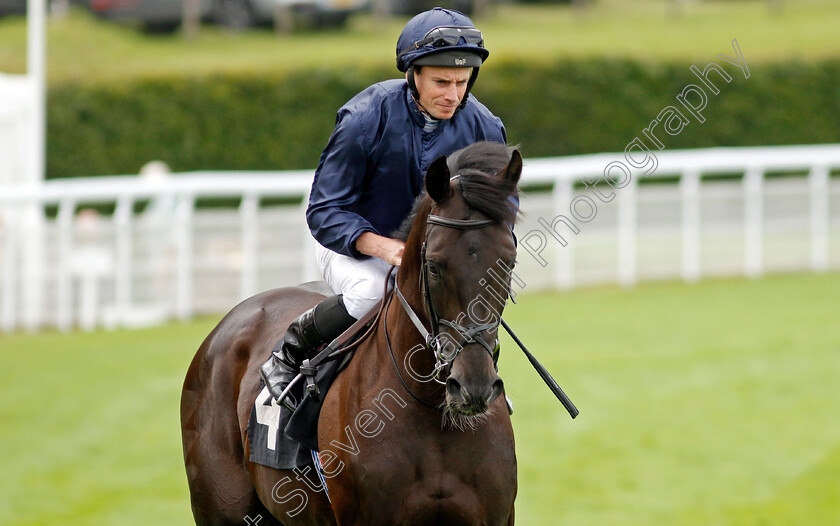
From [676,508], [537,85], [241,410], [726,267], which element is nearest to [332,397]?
[241,410]

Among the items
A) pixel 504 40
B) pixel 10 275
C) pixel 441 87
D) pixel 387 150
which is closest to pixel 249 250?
pixel 10 275

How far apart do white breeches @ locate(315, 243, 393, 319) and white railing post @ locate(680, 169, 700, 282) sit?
32.6 feet

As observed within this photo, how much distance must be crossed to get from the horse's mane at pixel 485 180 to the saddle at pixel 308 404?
56 cm

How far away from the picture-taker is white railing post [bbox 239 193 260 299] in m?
11.5

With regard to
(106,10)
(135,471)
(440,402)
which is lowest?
(135,471)

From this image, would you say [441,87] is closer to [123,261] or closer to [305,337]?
[305,337]

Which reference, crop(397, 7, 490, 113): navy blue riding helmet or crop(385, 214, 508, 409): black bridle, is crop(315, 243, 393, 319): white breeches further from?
crop(397, 7, 490, 113): navy blue riding helmet

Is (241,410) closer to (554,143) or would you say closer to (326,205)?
(326,205)

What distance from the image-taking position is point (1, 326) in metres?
11.3

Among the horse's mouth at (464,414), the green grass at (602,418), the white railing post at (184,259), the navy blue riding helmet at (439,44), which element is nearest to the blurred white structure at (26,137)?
the green grass at (602,418)

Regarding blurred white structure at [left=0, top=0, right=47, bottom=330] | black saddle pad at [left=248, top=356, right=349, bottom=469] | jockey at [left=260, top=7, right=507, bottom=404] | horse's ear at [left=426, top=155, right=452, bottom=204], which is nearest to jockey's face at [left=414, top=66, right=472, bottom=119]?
jockey at [left=260, top=7, right=507, bottom=404]

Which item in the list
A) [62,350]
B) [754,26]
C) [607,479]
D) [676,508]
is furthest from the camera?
[754,26]

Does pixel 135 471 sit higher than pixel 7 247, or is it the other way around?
pixel 7 247

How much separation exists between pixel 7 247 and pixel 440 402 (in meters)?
9.00
